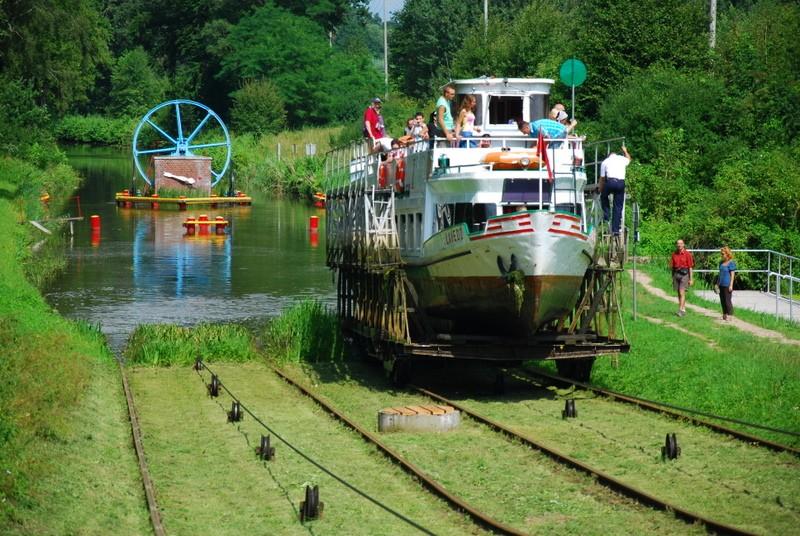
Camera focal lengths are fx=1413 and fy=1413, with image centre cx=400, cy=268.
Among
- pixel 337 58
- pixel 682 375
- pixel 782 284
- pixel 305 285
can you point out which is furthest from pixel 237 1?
pixel 682 375

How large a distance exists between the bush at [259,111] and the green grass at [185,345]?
82.8 meters

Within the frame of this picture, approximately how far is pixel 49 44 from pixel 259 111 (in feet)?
144

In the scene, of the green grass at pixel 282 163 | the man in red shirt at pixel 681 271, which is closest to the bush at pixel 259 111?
the green grass at pixel 282 163

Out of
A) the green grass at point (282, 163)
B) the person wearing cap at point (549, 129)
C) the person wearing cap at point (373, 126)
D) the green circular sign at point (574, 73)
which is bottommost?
the person wearing cap at point (549, 129)

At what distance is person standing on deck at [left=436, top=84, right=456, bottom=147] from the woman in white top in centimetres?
16

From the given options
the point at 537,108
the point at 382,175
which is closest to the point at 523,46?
the point at 382,175

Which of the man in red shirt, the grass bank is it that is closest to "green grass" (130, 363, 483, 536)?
the grass bank

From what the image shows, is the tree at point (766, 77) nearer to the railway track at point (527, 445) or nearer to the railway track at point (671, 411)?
the railway track at point (671, 411)

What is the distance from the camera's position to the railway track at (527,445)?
13.9 m

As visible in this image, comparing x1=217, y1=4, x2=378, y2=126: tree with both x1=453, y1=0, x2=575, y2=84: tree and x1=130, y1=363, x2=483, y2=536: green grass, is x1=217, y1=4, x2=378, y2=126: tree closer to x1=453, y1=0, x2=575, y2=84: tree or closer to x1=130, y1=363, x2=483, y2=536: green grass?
x1=453, y1=0, x2=575, y2=84: tree

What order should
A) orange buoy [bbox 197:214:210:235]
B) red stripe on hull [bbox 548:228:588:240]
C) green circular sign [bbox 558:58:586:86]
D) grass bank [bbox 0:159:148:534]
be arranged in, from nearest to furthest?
grass bank [bbox 0:159:148:534], red stripe on hull [bbox 548:228:588:240], green circular sign [bbox 558:58:586:86], orange buoy [bbox 197:214:210:235]

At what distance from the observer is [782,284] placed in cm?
3684

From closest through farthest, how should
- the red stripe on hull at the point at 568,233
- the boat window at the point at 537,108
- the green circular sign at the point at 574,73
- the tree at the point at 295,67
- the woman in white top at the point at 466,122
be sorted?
1. the red stripe on hull at the point at 568,233
2. the woman in white top at the point at 466,122
3. the green circular sign at the point at 574,73
4. the boat window at the point at 537,108
5. the tree at the point at 295,67

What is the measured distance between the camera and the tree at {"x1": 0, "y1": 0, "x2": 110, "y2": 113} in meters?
63.3
